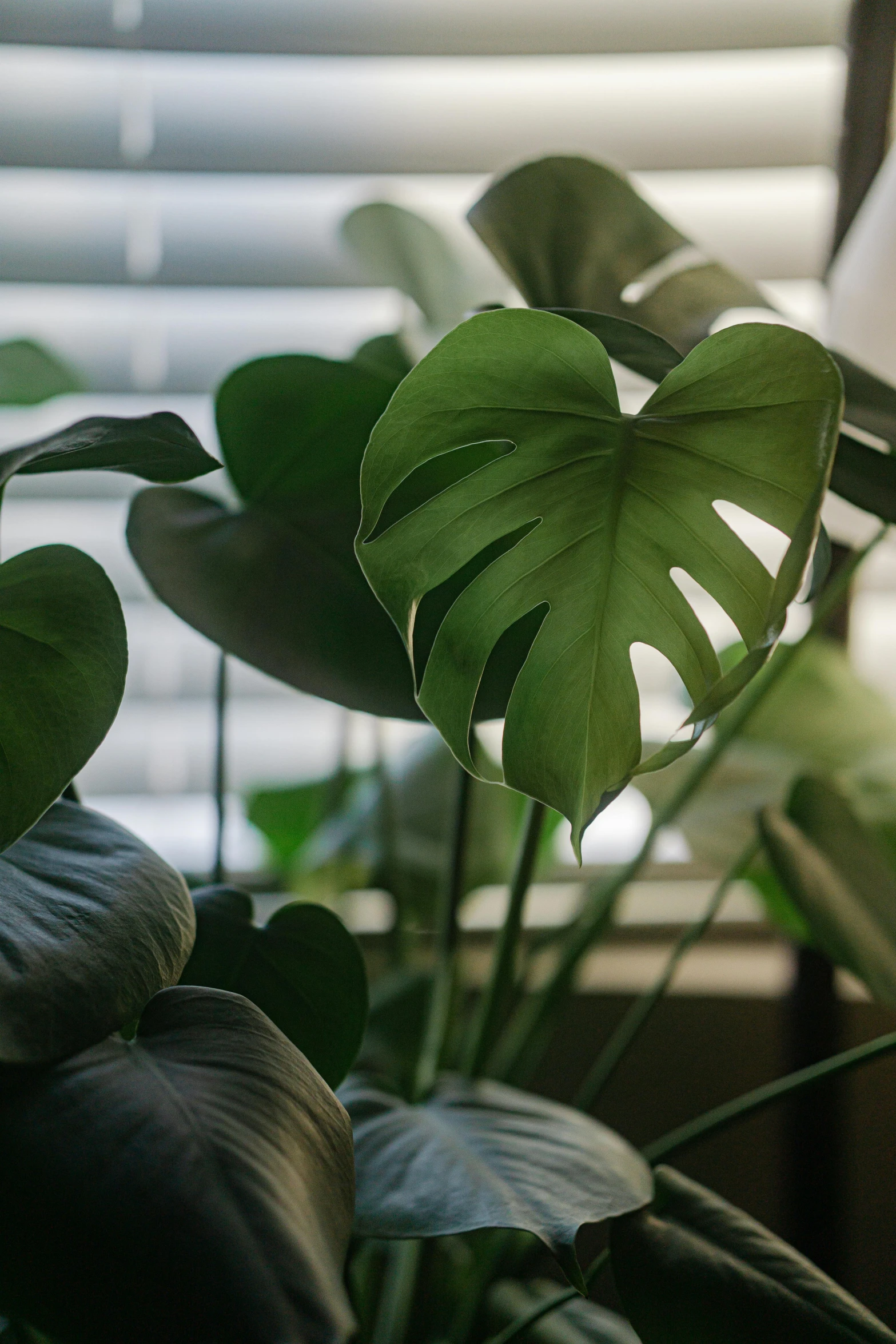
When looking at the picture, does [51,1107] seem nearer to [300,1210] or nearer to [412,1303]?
[300,1210]

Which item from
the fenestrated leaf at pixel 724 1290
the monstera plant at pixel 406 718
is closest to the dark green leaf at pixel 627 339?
the monstera plant at pixel 406 718

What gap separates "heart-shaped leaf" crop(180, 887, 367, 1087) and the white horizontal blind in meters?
0.57

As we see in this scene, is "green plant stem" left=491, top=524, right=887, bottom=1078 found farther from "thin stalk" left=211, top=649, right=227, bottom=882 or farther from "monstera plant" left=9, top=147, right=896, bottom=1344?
"thin stalk" left=211, top=649, right=227, bottom=882

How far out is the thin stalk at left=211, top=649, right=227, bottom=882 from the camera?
529 millimetres

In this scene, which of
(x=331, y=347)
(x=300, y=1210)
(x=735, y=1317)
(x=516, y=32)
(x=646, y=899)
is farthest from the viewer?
(x=646, y=899)

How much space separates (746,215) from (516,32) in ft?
0.85

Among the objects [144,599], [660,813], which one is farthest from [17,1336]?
[144,599]

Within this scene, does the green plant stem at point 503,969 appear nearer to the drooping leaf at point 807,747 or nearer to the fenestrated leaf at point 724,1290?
the fenestrated leaf at point 724,1290

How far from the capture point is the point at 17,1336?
0.32m

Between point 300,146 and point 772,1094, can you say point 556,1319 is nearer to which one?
point 772,1094

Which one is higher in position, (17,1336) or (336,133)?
(336,133)

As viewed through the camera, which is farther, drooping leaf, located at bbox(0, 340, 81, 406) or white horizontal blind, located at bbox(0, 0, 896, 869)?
white horizontal blind, located at bbox(0, 0, 896, 869)

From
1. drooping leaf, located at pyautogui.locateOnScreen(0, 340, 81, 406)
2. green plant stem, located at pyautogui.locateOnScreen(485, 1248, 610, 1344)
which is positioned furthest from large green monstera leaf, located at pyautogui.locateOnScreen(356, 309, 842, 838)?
drooping leaf, located at pyautogui.locateOnScreen(0, 340, 81, 406)

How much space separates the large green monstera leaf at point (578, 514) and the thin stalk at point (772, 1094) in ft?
0.84
